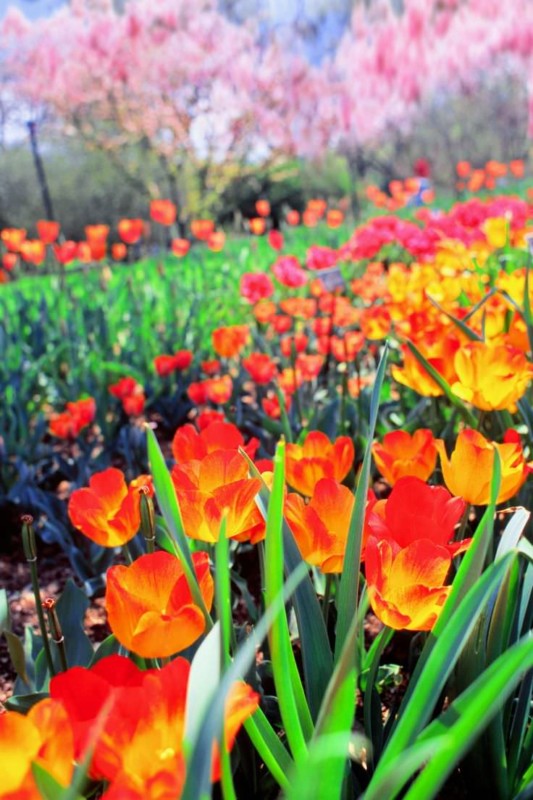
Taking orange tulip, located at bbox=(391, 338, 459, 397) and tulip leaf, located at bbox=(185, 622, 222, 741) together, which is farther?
orange tulip, located at bbox=(391, 338, 459, 397)

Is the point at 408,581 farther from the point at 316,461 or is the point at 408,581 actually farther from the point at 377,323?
the point at 377,323

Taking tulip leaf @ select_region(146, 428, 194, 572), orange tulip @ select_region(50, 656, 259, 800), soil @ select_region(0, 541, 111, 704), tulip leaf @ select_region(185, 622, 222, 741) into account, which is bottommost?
soil @ select_region(0, 541, 111, 704)

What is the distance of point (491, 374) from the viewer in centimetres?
95

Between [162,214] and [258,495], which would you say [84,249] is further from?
[258,495]

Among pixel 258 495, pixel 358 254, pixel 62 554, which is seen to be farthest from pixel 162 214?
pixel 258 495

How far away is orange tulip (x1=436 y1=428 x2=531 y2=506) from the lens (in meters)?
0.75

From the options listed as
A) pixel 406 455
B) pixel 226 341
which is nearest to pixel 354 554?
pixel 406 455

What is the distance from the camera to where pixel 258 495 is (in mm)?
691

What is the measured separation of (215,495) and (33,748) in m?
0.26

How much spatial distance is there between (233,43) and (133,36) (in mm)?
1426

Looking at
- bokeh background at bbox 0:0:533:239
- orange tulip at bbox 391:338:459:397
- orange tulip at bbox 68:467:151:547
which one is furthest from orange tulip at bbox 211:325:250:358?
bokeh background at bbox 0:0:533:239

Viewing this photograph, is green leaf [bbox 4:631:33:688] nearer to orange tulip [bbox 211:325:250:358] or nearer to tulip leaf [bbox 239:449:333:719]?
tulip leaf [bbox 239:449:333:719]

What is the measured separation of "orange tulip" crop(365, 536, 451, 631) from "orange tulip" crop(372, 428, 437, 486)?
0.28m

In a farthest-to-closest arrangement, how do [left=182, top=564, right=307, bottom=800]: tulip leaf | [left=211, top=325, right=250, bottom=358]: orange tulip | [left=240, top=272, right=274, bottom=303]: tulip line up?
[left=240, top=272, right=274, bottom=303]: tulip, [left=211, top=325, right=250, bottom=358]: orange tulip, [left=182, top=564, right=307, bottom=800]: tulip leaf
